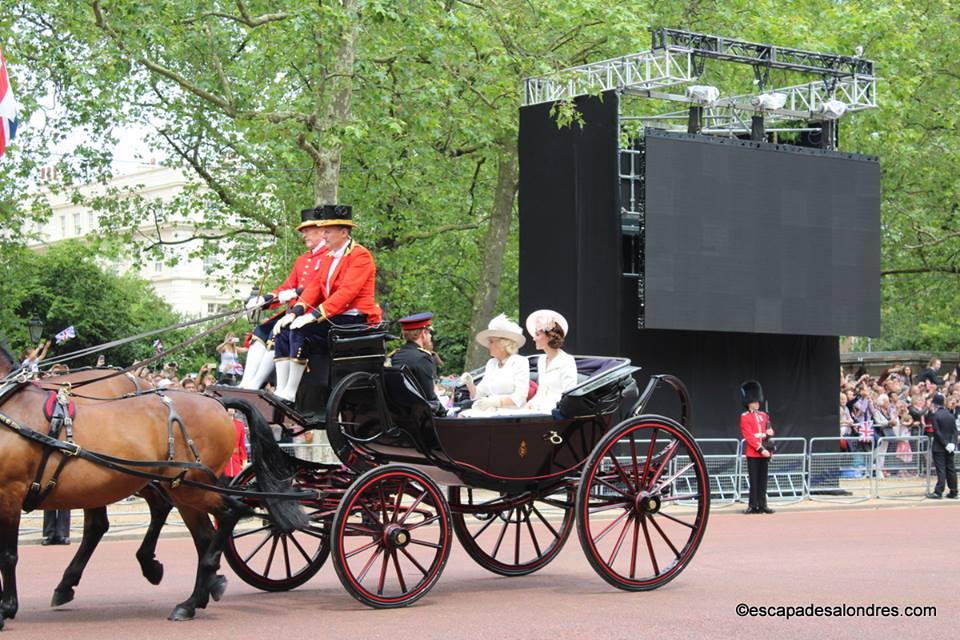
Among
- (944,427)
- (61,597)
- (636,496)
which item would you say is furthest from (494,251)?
(61,597)

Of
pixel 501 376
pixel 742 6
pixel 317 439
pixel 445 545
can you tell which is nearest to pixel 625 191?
pixel 317 439

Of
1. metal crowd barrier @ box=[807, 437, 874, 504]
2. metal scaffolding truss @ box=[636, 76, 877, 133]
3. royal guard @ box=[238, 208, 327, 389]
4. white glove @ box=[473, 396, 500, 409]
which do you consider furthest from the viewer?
metal scaffolding truss @ box=[636, 76, 877, 133]

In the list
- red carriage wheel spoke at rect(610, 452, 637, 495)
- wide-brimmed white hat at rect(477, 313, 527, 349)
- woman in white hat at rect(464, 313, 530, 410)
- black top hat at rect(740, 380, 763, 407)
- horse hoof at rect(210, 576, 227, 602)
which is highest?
wide-brimmed white hat at rect(477, 313, 527, 349)

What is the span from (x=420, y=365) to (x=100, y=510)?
248 centimetres

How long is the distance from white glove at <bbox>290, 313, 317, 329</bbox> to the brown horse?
0.64 metres

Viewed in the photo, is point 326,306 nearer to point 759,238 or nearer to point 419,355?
point 419,355

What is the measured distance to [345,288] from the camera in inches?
382

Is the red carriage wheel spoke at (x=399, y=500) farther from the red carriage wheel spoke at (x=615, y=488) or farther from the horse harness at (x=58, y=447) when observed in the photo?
the red carriage wheel spoke at (x=615, y=488)

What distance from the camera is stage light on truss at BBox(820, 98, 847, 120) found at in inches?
880

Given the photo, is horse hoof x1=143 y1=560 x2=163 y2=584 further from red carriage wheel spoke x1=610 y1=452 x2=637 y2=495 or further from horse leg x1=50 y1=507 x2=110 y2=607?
red carriage wheel spoke x1=610 y1=452 x2=637 y2=495

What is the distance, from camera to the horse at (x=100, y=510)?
9156mm

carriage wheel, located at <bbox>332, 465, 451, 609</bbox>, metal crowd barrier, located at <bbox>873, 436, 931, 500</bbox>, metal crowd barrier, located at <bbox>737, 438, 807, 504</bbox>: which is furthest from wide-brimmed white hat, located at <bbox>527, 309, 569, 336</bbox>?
metal crowd barrier, located at <bbox>873, 436, 931, 500</bbox>

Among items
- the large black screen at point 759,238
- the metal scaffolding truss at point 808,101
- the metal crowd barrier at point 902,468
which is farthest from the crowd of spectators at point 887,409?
the metal scaffolding truss at point 808,101

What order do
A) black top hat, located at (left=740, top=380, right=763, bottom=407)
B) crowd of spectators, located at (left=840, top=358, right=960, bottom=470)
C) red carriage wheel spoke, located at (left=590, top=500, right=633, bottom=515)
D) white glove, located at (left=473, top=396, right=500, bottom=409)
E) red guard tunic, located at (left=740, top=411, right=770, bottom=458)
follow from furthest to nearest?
crowd of spectators, located at (left=840, top=358, right=960, bottom=470)
black top hat, located at (left=740, top=380, right=763, bottom=407)
red guard tunic, located at (left=740, top=411, right=770, bottom=458)
white glove, located at (left=473, top=396, right=500, bottom=409)
red carriage wheel spoke, located at (left=590, top=500, right=633, bottom=515)
